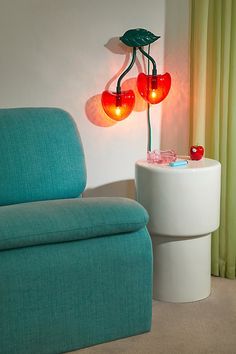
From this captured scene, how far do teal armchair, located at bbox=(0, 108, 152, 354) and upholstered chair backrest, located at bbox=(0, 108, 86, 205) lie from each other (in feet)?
0.90

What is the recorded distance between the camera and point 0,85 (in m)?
2.72

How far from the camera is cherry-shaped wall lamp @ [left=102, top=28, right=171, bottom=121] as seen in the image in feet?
8.93

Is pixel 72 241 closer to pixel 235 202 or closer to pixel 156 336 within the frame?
pixel 156 336

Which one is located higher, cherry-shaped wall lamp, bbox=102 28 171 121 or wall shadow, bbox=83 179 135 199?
cherry-shaped wall lamp, bbox=102 28 171 121

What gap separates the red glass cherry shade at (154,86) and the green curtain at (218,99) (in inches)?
5.8

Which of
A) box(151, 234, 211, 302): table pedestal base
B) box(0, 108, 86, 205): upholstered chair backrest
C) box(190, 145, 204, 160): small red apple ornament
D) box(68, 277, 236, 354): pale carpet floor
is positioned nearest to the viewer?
box(68, 277, 236, 354): pale carpet floor

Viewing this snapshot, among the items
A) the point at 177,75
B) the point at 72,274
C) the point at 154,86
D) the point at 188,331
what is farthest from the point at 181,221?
the point at 177,75

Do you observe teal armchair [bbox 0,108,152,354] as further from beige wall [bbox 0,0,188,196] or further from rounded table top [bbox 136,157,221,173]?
beige wall [bbox 0,0,188,196]

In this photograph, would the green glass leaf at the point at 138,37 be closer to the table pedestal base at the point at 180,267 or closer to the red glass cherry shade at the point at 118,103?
the red glass cherry shade at the point at 118,103

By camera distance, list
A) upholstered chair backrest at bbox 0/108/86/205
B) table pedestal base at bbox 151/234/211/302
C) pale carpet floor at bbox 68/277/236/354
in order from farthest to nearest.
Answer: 1. table pedestal base at bbox 151/234/211/302
2. upholstered chair backrest at bbox 0/108/86/205
3. pale carpet floor at bbox 68/277/236/354

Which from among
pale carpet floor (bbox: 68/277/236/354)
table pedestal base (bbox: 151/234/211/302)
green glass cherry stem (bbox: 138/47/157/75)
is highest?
green glass cherry stem (bbox: 138/47/157/75)

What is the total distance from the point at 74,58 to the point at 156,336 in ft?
4.81

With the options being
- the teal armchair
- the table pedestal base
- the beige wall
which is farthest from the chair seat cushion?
the beige wall

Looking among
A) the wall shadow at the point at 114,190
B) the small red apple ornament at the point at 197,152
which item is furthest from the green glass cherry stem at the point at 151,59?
the wall shadow at the point at 114,190
